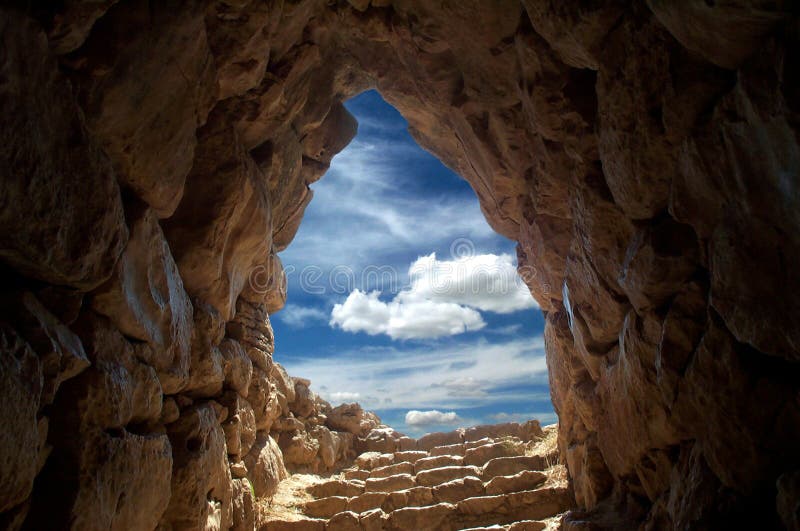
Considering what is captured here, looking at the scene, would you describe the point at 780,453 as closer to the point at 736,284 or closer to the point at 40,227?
the point at 736,284

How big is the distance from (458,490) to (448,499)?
290mm

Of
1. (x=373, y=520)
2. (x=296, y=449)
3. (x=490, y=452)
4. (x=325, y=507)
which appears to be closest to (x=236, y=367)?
(x=325, y=507)

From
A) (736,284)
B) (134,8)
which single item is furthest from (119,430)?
(736,284)

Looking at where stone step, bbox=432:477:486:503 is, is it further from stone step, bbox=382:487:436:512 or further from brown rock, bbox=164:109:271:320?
brown rock, bbox=164:109:271:320

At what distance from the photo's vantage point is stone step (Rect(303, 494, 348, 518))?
9797 millimetres

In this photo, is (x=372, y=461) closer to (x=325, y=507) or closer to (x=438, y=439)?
(x=438, y=439)

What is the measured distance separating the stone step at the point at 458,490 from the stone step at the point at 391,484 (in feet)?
3.18

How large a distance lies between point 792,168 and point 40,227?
5.06 metres

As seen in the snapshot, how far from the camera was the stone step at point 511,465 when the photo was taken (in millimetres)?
10820

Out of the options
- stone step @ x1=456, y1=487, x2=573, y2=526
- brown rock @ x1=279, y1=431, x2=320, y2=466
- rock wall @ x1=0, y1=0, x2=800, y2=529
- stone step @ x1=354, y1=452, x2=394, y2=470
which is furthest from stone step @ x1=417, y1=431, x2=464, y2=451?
rock wall @ x1=0, y1=0, x2=800, y2=529

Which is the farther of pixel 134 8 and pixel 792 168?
pixel 134 8

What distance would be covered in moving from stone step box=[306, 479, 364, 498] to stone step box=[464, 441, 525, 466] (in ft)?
10.0

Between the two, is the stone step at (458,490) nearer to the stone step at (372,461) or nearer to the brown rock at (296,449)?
the brown rock at (296,449)

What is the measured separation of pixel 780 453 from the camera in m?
3.50
